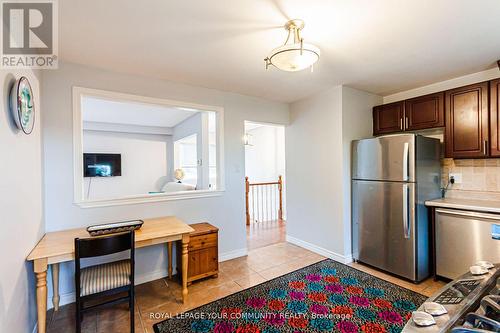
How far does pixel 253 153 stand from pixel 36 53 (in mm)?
5790

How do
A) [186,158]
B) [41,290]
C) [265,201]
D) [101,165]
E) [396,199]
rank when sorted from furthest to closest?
[186,158] → [101,165] → [265,201] → [396,199] → [41,290]

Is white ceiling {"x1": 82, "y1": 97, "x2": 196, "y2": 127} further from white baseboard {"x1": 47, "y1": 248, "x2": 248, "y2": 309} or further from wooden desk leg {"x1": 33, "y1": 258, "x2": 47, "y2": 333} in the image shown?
wooden desk leg {"x1": 33, "y1": 258, "x2": 47, "y2": 333}


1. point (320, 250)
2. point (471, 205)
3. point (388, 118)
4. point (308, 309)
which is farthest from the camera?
point (320, 250)

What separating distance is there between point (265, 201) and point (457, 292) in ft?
16.7

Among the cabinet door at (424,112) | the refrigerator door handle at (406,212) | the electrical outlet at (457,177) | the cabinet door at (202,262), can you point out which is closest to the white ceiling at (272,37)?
the cabinet door at (424,112)

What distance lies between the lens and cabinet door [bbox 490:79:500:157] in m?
2.43

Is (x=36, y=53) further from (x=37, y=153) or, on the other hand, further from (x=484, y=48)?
(x=484, y=48)

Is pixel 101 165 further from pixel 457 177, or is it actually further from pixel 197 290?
pixel 457 177

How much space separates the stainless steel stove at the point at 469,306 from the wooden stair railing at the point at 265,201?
4.83 meters

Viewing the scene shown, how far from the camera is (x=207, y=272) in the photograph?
278cm

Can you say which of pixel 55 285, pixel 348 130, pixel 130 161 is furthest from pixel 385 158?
pixel 130 161

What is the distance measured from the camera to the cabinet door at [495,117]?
2.43 m

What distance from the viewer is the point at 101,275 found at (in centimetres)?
194

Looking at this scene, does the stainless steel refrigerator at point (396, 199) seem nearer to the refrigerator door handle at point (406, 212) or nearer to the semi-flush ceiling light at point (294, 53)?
the refrigerator door handle at point (406, 212)
